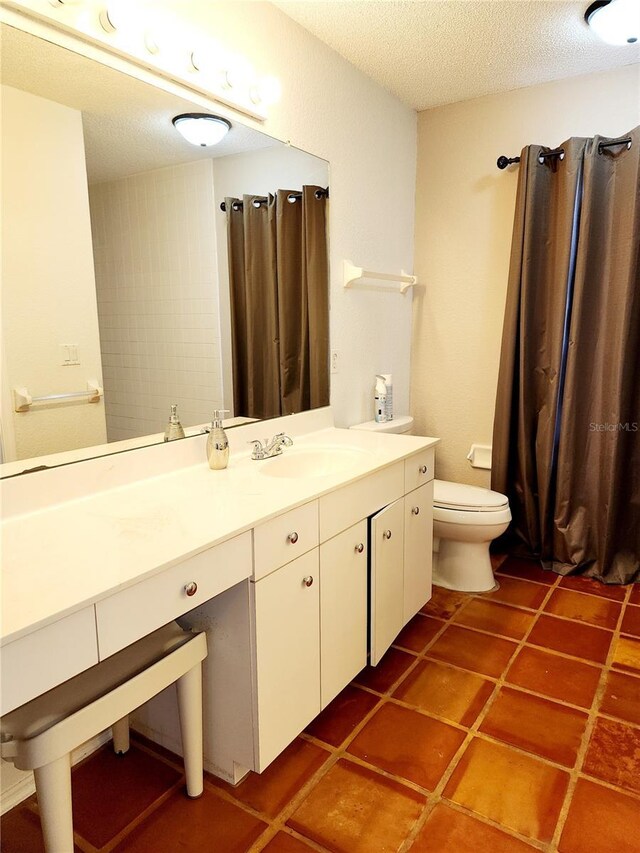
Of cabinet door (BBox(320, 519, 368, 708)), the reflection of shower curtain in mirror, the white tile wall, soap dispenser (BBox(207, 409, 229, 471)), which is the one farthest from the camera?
the reflection of shower curtain in mirror

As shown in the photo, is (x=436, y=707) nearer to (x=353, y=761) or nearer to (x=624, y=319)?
(x=353, y=761)

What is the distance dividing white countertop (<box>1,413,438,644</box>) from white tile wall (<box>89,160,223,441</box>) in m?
0.17

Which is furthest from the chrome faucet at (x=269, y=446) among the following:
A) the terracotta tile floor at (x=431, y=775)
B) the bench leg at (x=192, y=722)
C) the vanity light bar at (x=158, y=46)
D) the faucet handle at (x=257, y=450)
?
the vanity light bar at (x=158, y=46)

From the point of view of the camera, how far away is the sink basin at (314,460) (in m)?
1.94

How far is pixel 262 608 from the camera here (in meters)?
1.37

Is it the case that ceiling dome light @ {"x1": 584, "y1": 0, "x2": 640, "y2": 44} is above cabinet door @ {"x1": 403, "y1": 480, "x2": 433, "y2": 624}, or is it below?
above

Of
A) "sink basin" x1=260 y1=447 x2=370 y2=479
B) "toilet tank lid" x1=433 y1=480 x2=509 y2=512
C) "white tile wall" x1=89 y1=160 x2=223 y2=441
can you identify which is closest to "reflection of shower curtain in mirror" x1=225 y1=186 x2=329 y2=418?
"white tile wall" x1=89 y1=160 x2=223 y2=441

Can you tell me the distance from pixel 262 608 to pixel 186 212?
1.22 metres

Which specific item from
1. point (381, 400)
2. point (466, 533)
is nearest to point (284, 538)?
point (466, 533)

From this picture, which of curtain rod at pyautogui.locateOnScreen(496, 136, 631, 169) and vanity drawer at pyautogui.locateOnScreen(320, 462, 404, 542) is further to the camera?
curtain rod at pyautogui.locateOnScreen(496, 136, 631, 169)

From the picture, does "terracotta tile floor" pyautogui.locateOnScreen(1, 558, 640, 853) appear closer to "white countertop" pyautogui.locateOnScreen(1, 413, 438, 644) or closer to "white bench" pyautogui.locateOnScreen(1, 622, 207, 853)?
"white bench" pyautogui.locateOnScreen(1, 622, 207, 853)

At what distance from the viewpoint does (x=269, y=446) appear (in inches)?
78.0

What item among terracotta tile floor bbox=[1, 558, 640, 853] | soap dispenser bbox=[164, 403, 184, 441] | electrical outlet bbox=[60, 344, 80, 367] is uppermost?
electrical outlet bbox=[60, 344, 80, 367]

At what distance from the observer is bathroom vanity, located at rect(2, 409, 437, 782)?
98cm
